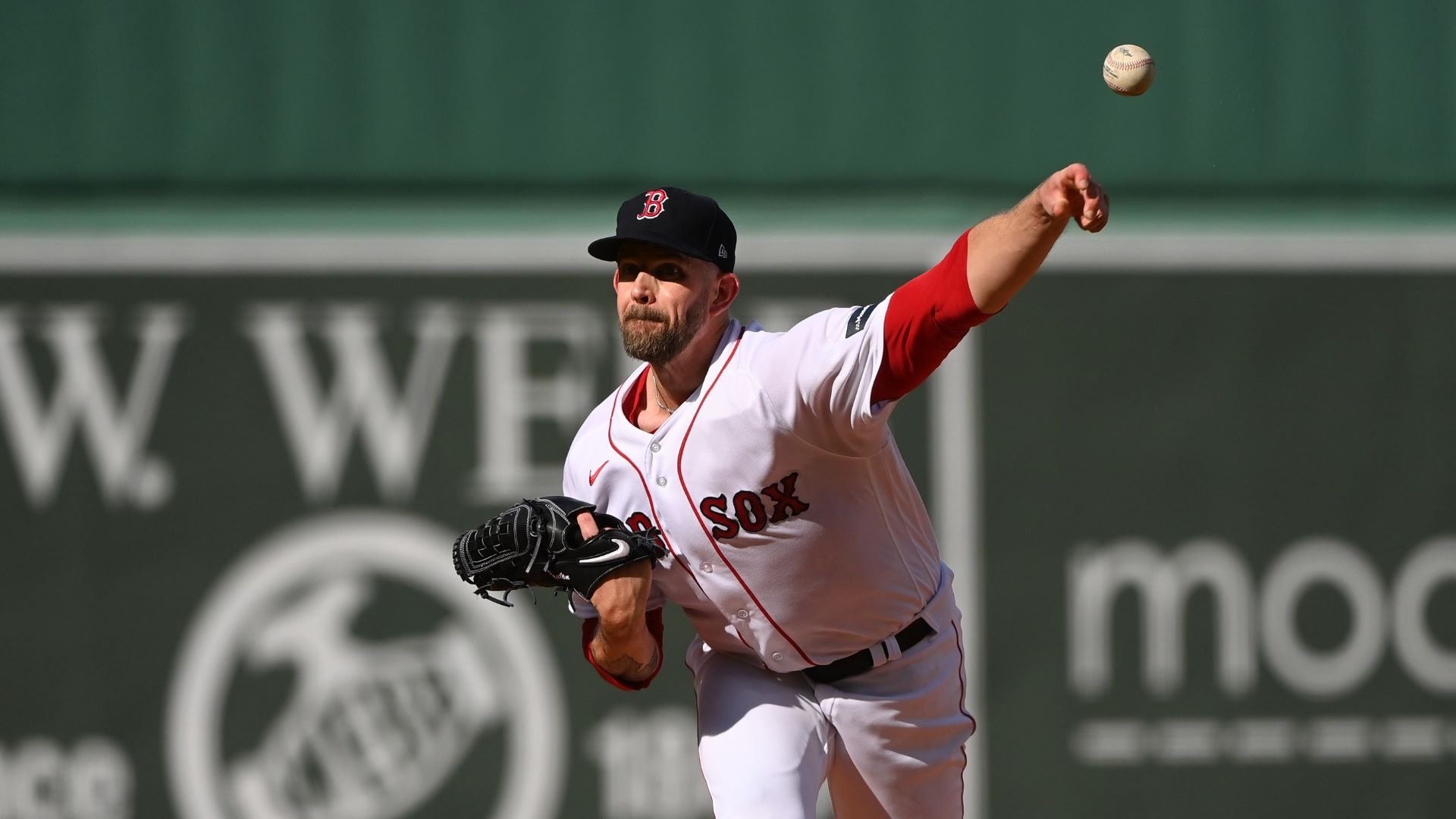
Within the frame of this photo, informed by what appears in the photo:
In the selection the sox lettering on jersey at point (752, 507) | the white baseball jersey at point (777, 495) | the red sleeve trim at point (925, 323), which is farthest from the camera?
the sox lettering on jersey at point (752, 507)

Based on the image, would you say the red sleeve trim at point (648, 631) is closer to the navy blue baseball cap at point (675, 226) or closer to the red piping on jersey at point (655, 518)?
the red piping on jersey at point (655, 518)

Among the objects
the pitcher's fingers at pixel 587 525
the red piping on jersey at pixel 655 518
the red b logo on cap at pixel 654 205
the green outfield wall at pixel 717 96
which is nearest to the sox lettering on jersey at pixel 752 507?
the red piping on jersey at pixel 655 518

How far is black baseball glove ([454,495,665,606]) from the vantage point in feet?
10.1

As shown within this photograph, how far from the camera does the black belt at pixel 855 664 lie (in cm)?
338

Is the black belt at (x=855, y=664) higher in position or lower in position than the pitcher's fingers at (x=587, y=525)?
lower

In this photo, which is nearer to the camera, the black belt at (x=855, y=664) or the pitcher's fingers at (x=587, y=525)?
the pitcher's fingers at (x=587, y=525)

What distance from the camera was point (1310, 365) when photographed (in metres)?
5.45

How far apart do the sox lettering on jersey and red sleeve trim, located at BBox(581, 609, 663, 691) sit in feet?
1.14

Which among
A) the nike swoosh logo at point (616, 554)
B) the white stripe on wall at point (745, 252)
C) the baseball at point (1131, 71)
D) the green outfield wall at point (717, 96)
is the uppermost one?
the green outfield wall at point (717, 96)

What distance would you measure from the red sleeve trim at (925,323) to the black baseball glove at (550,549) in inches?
24.3

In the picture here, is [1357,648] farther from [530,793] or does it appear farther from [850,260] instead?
[530,793]

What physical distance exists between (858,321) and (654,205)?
497mm

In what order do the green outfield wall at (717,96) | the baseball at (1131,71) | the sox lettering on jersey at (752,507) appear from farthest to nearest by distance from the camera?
the green outfield wall at (717,96), the sox lettering on jersey at (752,507), the baseball at (1131,71)

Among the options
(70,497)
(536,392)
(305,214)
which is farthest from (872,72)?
→ (70,497)
